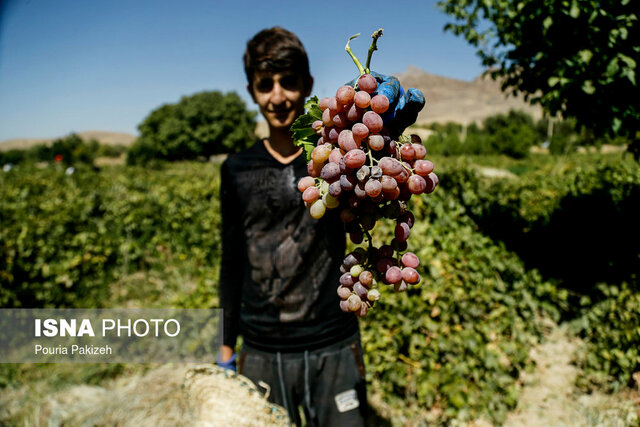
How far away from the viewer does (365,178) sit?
833mm

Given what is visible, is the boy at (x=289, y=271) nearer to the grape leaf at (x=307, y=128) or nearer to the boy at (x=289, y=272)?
the boy at (x=289, y=272)

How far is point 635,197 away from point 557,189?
1731 millimetres

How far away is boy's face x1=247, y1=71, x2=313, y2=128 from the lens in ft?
6.38

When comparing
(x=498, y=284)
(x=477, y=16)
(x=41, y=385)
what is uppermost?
(x=477, y=16)

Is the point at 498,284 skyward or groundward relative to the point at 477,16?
groundward

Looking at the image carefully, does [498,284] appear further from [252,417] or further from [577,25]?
[252,417]

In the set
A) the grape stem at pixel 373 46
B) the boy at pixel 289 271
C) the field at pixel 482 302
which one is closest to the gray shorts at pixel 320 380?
the boy at pixel 289 271

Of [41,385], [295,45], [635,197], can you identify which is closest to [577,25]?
[635,197]

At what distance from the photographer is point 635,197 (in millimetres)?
4660

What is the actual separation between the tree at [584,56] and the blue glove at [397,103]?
3.26m

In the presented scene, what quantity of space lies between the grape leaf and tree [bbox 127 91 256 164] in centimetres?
5443

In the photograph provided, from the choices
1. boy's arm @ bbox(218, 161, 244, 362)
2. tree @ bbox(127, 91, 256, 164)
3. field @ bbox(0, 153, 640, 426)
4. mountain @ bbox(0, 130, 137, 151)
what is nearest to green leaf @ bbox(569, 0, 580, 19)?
field @ bbox(0, 153, 640, 426)

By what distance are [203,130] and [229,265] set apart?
56.0m

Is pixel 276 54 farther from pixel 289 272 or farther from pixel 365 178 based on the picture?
pixel 365 178
